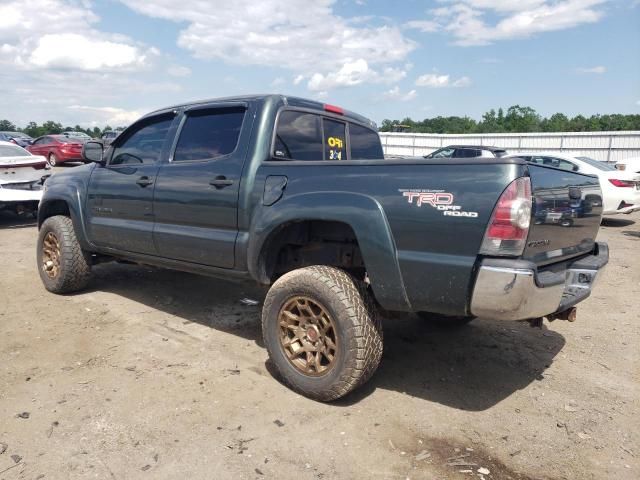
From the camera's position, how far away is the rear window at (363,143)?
15.5ft

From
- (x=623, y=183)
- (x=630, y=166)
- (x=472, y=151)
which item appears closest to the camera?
(x=623, y=183)

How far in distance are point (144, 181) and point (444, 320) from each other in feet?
9.48

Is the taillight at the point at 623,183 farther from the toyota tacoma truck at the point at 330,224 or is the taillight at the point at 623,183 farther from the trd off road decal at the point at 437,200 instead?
the trd off road decal at the point at 437,200

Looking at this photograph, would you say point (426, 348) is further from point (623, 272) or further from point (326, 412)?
point (623, 272)

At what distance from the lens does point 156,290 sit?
572 centimetres

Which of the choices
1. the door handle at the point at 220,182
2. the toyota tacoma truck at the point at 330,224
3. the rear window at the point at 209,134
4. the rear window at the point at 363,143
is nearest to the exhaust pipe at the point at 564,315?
the toyota tacoma truck at the point at 330,224

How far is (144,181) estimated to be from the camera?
4.43 metres

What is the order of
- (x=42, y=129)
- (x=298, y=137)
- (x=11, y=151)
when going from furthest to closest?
(x=42, y=129)
(x=11, y=151)
(x=298, y=137)

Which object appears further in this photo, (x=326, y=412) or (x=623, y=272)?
(x=623, y=272)

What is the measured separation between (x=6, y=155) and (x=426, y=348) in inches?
344

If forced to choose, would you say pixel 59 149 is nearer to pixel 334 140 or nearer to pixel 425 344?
pixel 334 140

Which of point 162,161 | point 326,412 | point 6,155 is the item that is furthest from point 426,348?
point 6,155

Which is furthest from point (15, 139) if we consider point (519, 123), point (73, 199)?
point (519, 123)

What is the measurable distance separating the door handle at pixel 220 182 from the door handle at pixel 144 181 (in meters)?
0.83
